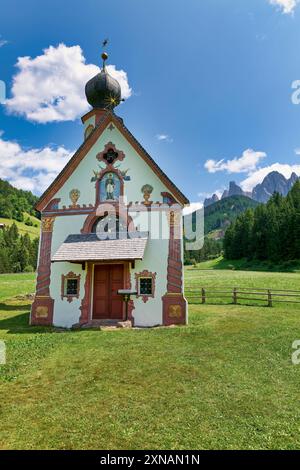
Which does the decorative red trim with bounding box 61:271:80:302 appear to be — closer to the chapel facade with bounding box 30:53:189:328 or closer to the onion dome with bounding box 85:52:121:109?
the chapel facade with bounding box 30:53:189:328

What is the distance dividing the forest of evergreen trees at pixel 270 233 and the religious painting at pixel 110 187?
57.6 m

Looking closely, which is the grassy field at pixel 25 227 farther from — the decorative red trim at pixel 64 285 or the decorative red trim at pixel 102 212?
the decorative red trim at pixel 102 212

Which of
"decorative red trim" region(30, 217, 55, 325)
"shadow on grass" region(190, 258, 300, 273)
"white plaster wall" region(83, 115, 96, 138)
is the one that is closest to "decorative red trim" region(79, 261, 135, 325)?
"decorative red trim" region(30, 217, 55, 325)

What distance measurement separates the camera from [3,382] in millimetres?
7895

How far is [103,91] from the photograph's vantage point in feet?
66.8

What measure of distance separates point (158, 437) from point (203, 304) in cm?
1762

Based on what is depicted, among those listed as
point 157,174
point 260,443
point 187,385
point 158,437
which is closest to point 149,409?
point 158,437

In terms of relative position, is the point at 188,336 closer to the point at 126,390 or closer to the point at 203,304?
the point at 126,390

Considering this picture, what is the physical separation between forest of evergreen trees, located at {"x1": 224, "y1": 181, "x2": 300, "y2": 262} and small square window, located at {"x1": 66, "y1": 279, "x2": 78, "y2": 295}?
5913 centimetres

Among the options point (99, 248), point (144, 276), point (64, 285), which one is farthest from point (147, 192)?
point (64, 285)

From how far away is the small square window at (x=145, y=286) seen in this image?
603 inches

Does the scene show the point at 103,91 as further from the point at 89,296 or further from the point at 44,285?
the point at 89,296

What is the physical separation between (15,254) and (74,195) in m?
87.8

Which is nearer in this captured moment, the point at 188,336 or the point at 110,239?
the point at 188,336
